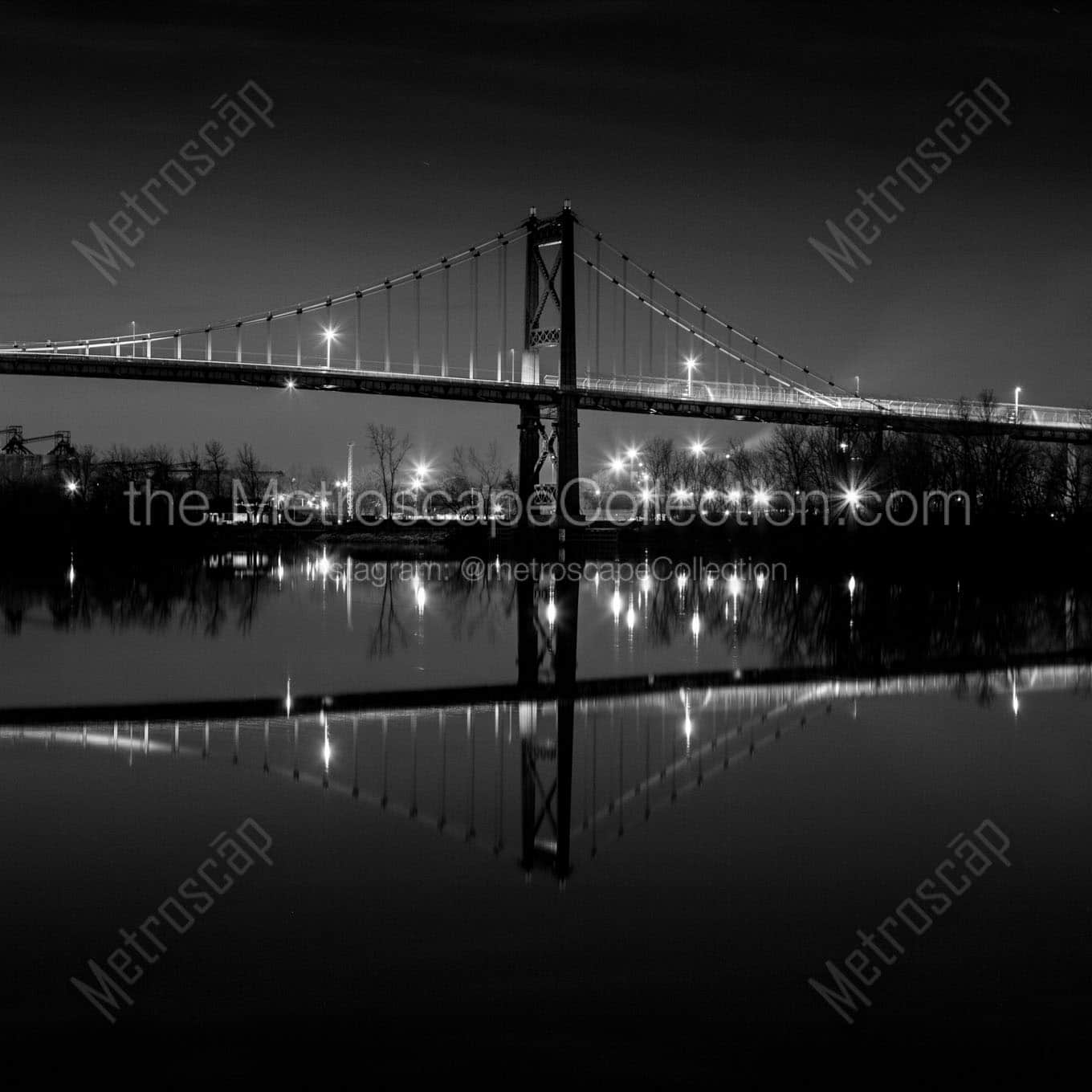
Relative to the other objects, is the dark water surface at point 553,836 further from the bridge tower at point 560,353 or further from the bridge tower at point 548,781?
the bridge tower at point 560,353

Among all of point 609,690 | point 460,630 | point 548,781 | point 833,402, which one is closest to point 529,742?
point 548,781

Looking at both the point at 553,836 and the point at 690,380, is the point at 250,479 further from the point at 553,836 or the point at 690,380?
the point at 553,836

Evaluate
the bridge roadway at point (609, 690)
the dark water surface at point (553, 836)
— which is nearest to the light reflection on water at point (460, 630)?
the dark water surface at point (553, 836)

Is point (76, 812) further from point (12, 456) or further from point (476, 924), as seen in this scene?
point (12, 456)

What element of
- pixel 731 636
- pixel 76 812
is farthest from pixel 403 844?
pixel 731 636

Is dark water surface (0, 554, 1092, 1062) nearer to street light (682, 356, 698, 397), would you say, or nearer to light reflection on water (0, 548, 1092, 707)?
light reflection on water (0, 548, 1092, 707)

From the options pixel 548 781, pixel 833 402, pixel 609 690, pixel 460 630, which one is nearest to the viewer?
pixel 548 781
